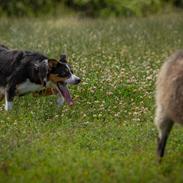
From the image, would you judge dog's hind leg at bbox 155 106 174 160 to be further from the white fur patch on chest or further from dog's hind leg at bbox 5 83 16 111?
dog's hind leg at bbox 5 83 16 111

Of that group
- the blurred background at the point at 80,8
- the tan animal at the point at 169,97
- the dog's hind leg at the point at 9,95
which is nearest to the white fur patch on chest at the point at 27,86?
the dog's hind leg at the point at 9,95

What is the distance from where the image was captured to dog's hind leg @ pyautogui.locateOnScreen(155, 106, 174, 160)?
930 centimetres

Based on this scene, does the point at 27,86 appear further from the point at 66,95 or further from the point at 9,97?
the point at 66,95

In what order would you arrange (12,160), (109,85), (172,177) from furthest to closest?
(109,85) < (12,160) < (172,177)

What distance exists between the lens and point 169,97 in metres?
9.06

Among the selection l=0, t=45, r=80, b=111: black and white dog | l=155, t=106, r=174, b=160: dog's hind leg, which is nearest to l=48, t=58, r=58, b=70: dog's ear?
l=0, t=45, r=80, b=111: black and white dog

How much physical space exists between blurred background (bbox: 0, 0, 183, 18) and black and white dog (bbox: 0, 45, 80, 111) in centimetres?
1872

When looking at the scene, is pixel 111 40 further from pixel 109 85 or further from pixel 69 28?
pixel 109 85

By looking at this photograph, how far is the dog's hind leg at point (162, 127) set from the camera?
9305 millimetres

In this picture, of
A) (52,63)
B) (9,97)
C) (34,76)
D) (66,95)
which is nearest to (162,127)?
(66,95)

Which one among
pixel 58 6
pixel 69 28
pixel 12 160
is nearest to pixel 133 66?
pixel 12 160

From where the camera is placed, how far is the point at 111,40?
21.2m

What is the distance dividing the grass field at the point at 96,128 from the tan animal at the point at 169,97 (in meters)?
0.37

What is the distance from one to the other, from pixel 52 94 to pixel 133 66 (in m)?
3.63
